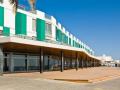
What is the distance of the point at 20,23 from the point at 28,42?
15.6 m

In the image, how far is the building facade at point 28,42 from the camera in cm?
3728

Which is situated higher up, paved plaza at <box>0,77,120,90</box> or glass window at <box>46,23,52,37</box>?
glass window at <box>46,23,52,37</box>

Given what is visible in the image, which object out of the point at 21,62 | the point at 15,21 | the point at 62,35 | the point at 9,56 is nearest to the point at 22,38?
the point at 9,56

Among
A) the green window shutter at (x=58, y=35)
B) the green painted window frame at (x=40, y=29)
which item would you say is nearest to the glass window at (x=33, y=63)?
the green painted window frame at (x=40, y=29)

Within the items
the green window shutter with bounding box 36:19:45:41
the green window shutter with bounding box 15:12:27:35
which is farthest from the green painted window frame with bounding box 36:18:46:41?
the green window shutter with bounding box 15:12:27:35

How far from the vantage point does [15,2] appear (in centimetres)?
2152

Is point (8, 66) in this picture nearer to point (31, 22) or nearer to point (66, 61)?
point (31, 22)

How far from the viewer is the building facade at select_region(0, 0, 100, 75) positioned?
37281 mm

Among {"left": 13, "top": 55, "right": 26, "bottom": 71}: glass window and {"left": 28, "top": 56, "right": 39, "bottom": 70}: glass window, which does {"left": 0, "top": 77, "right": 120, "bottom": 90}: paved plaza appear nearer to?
{"left": 13, "top": 55, "right": 26, "bottom": 71}: glass window

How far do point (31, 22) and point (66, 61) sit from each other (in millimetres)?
28236

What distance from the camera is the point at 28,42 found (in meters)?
36.0

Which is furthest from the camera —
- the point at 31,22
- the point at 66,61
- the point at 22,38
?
the point at 66,61

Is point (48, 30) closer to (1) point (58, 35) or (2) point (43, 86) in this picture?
(1) point (58, 35)

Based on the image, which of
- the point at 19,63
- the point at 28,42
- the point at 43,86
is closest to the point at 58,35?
the point at 19,63
